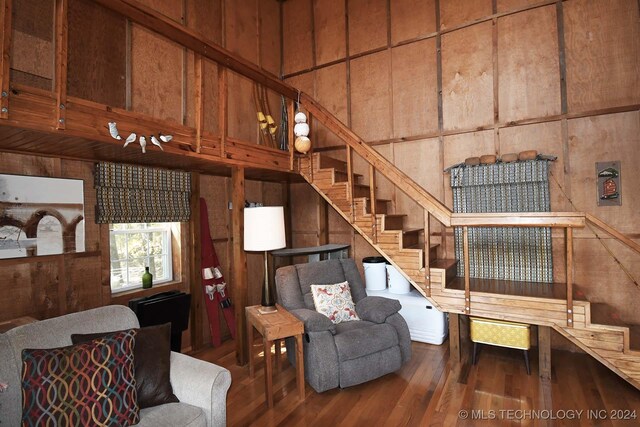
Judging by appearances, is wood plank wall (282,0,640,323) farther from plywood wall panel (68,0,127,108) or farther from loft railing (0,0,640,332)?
plywood wall panel (68,0,127,108)

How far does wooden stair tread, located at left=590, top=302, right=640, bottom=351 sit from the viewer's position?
2.68 m

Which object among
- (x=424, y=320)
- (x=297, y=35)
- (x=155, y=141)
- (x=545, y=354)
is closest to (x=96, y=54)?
(x=155, y=141)

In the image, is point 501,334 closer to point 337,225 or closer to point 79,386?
point 337,225

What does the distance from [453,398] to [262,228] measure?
2.08 meters

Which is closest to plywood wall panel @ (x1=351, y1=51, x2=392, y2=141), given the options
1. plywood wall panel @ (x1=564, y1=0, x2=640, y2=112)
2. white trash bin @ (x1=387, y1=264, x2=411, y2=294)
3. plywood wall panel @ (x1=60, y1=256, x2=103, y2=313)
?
white trash bin @ (x1=387, y1=264, x2=411, y2=294)

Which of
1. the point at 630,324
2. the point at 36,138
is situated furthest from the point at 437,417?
the point at 36,138

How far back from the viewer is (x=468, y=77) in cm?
415

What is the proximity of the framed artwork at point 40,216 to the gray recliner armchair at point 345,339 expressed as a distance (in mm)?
1943

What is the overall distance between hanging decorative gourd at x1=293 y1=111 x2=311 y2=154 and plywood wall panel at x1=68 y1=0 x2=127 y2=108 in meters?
1.83

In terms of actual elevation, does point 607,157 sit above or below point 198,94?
below

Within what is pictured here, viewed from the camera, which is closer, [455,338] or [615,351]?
[615,351]

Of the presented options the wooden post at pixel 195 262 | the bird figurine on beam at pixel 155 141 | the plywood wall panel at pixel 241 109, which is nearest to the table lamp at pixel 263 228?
the bird figurine on beam at pixel 155 141

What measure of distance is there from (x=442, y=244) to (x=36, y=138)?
4.14m

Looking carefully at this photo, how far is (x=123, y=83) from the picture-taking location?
345 centimetres
